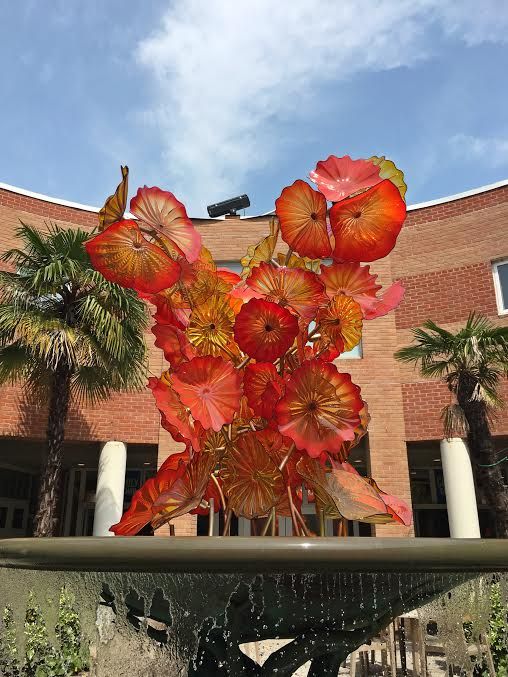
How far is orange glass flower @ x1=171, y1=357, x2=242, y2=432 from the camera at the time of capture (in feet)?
8.34

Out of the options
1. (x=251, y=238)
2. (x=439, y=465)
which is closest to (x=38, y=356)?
(x=251, y=238)

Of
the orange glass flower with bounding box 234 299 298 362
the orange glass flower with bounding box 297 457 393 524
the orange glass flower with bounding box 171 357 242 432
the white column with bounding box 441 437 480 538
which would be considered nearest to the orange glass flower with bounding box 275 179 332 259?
the orange glass flower with bounding box 234 299 298 362

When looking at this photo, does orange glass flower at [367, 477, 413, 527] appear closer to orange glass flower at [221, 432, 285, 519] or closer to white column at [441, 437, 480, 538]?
orange glass flower at [221, 432, 285, 519]

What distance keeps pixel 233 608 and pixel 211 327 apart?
47.5 inches

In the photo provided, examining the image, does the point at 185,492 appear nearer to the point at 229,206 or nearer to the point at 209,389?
the point at 209,389

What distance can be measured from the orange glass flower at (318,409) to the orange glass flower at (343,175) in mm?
825

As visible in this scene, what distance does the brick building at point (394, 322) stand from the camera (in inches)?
549

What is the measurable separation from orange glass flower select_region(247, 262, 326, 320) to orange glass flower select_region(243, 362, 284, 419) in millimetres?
313

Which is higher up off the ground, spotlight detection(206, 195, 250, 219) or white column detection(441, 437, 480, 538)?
spotlight detection(206, 195, 250, 219)

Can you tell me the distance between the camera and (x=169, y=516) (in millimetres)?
2545

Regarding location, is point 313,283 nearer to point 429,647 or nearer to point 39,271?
point 39,271

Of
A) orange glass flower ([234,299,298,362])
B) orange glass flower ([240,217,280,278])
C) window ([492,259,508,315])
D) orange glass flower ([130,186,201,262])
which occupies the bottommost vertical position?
orange glass flower ([234,299,298,362])

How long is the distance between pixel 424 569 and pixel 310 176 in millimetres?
1782

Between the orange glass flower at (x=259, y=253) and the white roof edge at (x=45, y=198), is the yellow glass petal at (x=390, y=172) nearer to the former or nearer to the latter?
the orange glass flower at (x=259, y=253)
